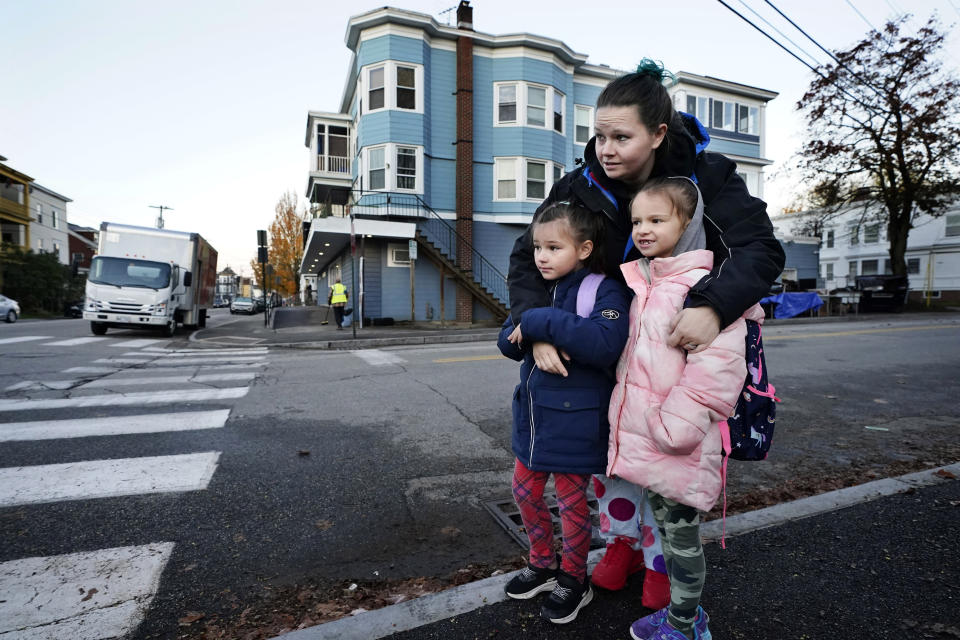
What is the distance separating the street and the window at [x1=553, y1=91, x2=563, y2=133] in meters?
17.4

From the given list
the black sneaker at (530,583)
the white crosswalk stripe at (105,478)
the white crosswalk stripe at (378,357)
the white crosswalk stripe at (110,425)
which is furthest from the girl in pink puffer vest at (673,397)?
the white crosswalk stripe at (378,357)

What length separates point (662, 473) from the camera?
69.2 inches

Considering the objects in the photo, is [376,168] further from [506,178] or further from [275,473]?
[275,473]

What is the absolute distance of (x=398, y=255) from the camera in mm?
20547

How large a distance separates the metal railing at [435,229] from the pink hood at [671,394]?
1841 centimetres

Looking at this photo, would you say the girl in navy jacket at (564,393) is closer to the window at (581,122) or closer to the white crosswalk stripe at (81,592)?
the white crosswalk stripe at (81,592)

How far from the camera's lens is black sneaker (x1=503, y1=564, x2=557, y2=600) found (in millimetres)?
2129

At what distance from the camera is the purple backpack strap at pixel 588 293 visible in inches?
79.7

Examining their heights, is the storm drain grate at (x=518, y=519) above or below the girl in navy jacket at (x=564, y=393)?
below

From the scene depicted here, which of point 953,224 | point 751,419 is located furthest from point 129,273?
point 953,224

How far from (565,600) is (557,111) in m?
23.1

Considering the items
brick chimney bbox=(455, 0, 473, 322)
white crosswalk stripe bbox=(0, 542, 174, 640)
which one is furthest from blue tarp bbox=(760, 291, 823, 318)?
white crosswalk stripe bbox=(0, 542, 174, 640)

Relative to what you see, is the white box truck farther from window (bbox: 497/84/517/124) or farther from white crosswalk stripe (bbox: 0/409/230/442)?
window (bbox: 497/84/517/124)

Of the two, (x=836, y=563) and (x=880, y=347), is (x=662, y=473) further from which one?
(x=880, y=347)
